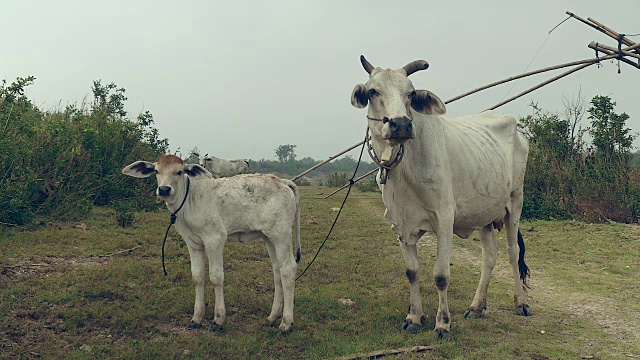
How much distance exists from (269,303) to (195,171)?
2027mm

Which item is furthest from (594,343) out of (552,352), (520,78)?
(520,78)

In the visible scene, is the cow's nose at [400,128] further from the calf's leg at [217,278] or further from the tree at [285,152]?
the tree at [285,152]

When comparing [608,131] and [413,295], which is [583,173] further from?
[413,295]

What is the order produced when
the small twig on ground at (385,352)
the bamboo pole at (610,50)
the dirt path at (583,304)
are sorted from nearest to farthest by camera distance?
the small twig on ground at (385,352), the dirt path at (583,304), the bamboo pole at (610,50)

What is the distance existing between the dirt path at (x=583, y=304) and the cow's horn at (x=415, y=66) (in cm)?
383

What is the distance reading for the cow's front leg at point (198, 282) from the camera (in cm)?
560

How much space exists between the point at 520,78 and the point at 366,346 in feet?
18.0

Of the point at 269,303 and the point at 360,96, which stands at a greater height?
the point at 360,96

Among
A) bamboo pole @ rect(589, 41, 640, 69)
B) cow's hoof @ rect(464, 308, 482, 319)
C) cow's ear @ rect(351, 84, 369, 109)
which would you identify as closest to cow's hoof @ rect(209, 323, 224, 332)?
cow's ear @ rect(351, 84, 369, 109)

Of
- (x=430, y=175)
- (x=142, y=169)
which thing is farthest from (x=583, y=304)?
(x=142, y=169)

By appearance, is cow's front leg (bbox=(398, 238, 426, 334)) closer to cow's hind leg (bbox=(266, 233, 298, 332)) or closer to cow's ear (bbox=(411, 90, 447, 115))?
cow's hind leg (bbox=(266, 233, 298, 332))

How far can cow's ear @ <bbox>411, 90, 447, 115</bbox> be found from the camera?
17.3 ft

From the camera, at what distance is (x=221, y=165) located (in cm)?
1931

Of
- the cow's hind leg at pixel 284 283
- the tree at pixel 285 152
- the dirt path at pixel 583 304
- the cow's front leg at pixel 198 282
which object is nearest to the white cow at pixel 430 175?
the dirt path at pixel 583 304
